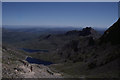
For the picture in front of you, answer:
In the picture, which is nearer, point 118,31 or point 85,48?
point 118,31

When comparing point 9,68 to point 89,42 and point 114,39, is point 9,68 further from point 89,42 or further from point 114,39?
point 89,42

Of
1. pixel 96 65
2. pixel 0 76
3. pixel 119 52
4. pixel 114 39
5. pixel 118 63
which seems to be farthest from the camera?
pixel 114 39

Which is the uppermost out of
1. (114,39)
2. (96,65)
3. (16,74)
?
(114,39)

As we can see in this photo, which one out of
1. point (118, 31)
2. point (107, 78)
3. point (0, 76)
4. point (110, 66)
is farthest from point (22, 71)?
point (118, 31)

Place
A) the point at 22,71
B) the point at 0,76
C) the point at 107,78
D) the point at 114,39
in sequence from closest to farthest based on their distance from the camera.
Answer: the point at 0,76
the point at 22,71
the point at 107,78
the point at 114,39

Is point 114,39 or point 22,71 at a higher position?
point 114,39

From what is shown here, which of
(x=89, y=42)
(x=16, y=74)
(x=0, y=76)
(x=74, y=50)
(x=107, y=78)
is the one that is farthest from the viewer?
(x=74, y=50)

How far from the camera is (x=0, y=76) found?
26578 mm

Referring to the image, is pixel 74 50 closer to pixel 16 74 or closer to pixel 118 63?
pixel 118 63

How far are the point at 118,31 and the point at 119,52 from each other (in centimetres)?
2932

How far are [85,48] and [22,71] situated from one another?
411 feet

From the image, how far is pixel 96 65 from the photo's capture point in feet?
284

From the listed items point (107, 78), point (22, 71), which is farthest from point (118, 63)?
point (22, 71)

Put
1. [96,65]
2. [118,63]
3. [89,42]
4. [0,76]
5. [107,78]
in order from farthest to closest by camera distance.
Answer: [89,42]
[96,65]
[118,63]
[107,78]
[0,76]
